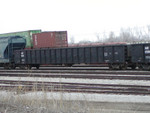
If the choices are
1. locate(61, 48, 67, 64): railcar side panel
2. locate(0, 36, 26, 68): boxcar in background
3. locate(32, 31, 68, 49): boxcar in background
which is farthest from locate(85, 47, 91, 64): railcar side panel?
locate(0, 36, 26, 68): boxcar in background

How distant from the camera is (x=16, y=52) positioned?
26.9 meters

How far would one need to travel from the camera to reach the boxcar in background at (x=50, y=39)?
2680 centimetres

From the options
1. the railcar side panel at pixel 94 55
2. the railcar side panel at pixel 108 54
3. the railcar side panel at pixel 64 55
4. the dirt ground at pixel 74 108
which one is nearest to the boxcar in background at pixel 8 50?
the railcar side panel at pixel 64 55

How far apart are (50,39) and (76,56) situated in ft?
15.6

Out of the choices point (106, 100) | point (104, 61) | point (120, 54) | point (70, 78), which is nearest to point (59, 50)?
point (104, 61)

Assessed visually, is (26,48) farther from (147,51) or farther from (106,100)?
(106,100)

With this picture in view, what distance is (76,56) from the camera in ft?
77.7

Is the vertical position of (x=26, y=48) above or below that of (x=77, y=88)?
above

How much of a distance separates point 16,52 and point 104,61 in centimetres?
1087

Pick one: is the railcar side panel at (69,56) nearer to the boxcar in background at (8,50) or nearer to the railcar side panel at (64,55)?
the railcar side panel at (64,55)

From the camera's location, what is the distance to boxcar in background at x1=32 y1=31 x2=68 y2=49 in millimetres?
26797

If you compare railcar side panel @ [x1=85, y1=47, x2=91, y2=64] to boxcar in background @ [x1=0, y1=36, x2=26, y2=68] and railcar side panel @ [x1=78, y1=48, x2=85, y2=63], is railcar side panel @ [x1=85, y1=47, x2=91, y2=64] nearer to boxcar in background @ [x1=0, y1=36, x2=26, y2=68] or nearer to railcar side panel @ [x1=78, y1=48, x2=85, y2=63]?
railcar side panel @ [x1=78, y1=48, x2=85, y2=63]

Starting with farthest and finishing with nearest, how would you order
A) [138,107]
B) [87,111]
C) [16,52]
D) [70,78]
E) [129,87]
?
[16,52]
[70,78]
[129,87]
[138,107]
[87,111]

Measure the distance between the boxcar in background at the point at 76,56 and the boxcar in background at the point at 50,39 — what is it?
1495 mm
